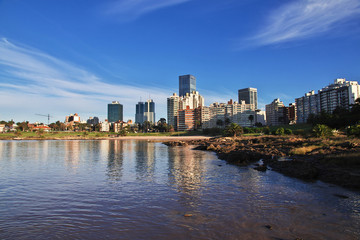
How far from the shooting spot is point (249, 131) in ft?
453

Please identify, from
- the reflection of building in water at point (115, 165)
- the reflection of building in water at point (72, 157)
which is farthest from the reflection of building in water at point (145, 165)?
the reflection of building in water at point (72, 157)

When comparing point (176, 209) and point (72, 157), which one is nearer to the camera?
point (176, 209)

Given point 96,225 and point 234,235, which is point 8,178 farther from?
point 234,235

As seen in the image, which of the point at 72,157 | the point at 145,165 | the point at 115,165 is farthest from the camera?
the point at 72,157

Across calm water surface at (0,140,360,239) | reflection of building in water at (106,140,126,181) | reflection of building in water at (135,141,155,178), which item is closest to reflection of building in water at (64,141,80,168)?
reflection of building in water at (106,140,126,181)

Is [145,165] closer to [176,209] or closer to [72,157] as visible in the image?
[72,157]

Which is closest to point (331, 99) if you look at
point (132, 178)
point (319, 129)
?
point (319, 129)

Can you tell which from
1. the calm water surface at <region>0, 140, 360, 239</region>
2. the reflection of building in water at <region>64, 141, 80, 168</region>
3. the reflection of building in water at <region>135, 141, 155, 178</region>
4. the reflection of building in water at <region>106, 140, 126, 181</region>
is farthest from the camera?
the reflection of building in water at <region>64, 141, 80, 168</region>

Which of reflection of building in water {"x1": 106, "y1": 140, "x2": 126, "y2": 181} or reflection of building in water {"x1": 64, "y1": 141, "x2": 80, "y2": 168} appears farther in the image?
reflection of building in water {"x1": 64, "y1": 141, "x2": 80, "y2": 168}

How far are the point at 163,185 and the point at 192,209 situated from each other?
7.14 meters

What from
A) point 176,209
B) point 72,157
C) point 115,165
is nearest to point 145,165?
point 115,165

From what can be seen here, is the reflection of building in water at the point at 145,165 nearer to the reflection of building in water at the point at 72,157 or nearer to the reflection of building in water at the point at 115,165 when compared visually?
the reflection of building in water at the point at 115,165

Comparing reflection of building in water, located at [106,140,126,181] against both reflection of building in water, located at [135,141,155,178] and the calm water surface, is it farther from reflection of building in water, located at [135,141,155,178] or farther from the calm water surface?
the calm water surface

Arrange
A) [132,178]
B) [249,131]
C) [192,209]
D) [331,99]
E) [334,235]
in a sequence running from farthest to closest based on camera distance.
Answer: [331,99]
[249,131]
[132,178]
[192,209]
[334,235]
